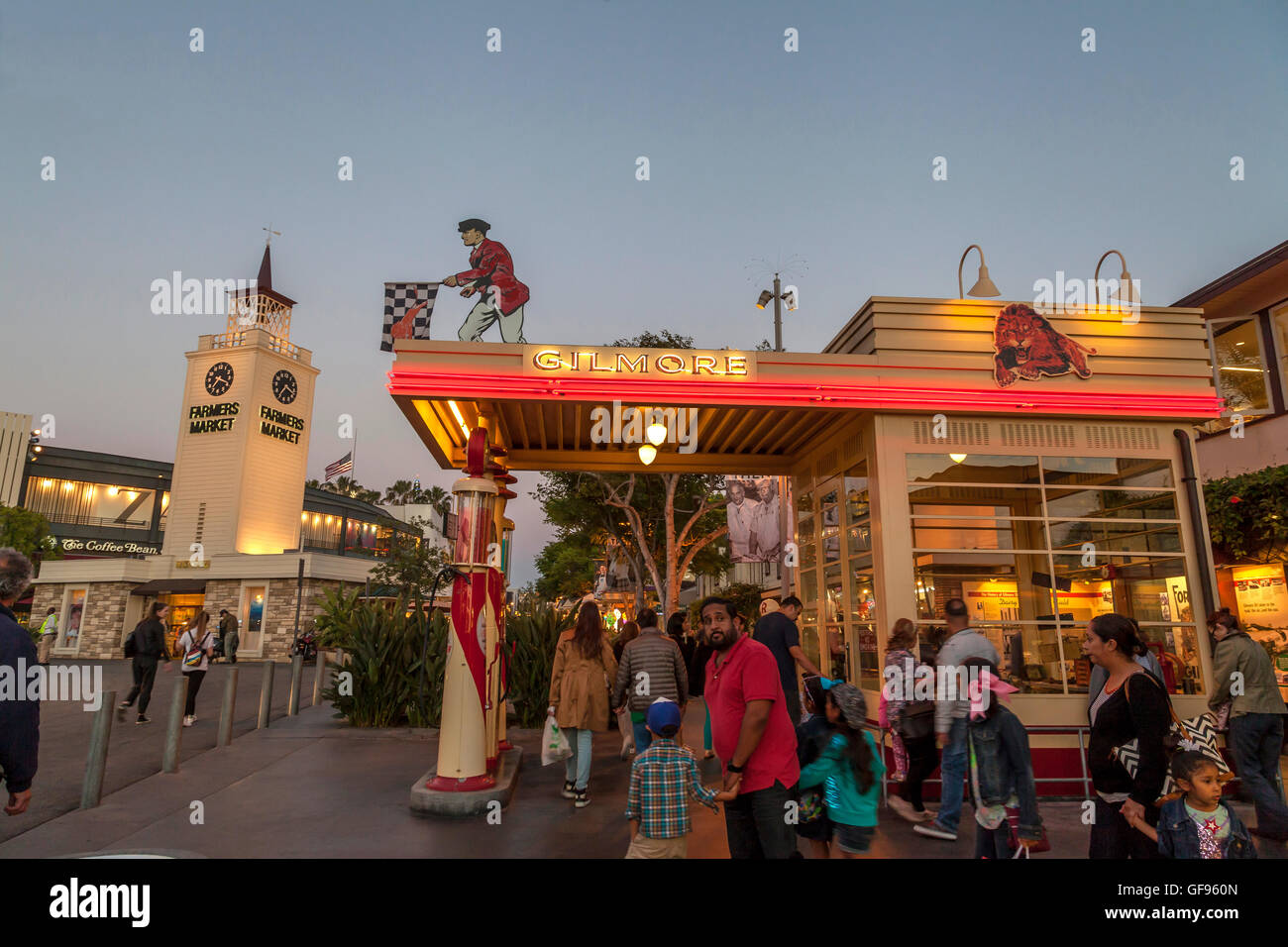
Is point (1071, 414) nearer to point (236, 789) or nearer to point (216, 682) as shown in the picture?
point (236, 789)

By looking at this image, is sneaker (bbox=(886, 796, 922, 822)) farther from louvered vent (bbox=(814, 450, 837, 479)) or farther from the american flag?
the american flag

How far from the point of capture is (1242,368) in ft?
38.0

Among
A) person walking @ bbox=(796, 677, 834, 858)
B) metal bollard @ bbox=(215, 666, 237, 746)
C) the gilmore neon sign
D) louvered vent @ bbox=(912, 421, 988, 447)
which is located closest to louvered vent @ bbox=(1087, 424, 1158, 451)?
louvered vent @ bbox=(912, 421, 988, 447)

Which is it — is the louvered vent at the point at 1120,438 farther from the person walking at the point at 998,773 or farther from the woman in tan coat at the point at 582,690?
the woman in tan coat at the point at 582,690

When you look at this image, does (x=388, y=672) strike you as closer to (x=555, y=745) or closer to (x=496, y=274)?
(x=555, y=745)

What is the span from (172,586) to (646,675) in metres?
31.1

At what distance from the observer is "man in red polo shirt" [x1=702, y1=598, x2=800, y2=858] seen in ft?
11.6

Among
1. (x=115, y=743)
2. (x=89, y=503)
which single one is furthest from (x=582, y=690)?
(x=89, y=503)

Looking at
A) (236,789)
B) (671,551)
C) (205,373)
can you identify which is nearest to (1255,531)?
(236,789)

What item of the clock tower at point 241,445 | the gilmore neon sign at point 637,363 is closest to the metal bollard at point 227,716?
the gilmore neon sign at point 637,363

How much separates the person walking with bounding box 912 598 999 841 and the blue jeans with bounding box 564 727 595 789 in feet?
9.53

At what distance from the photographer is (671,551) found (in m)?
22.4

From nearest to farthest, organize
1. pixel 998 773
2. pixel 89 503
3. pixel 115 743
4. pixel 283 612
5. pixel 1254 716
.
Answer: pixel 998 773
pixel 1254 716
pixel 115 743
pixel 283 612
pixel 89 503
